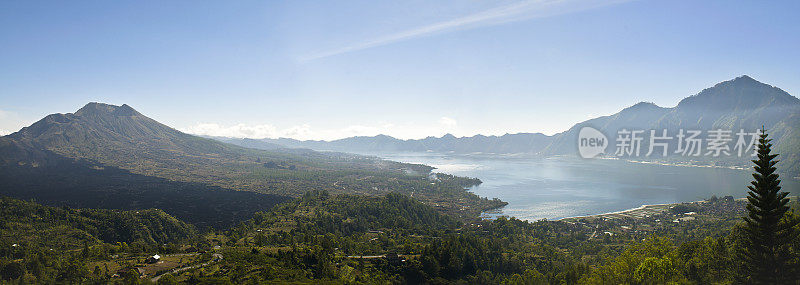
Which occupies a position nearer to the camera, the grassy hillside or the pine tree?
the pine tree

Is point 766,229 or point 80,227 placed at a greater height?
point 766,229

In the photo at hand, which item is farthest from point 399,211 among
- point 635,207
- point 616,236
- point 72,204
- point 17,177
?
point 17,177

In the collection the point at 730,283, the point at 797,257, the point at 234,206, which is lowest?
the point at 234,206

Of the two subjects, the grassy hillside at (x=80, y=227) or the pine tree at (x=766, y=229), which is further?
the grassy hillside at (x=80, y=227)

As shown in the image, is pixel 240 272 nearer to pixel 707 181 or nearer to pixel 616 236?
pixel 616 236

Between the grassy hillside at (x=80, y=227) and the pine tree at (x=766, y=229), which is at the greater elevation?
the pine tree at (x=766, y=229)

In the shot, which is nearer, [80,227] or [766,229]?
[766,229]

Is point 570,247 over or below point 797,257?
below

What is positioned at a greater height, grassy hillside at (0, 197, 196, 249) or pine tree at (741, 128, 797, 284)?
pine tree at (741, 128, 797, 284)
